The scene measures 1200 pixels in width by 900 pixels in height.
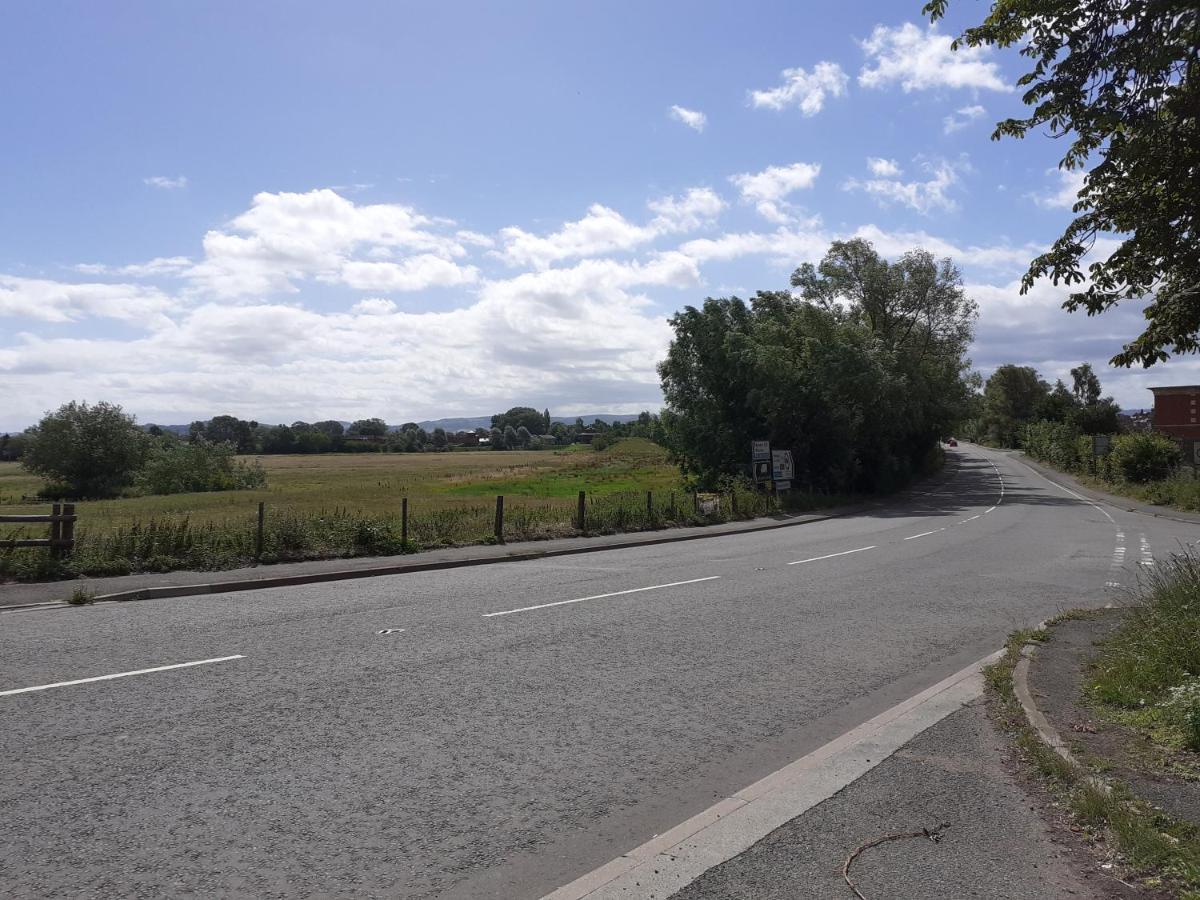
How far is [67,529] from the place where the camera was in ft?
43.6

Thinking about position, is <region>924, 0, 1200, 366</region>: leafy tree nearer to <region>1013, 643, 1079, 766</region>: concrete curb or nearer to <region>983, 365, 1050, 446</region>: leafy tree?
<region>1013, 643, 1079, 766</region>: concrete curb

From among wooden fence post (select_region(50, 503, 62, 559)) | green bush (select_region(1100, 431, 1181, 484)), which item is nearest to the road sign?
green bush (select_region(1100, 431, 1181, 484))

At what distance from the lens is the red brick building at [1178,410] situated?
2756 inches

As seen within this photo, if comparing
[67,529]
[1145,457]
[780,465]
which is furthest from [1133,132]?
[1145,457]

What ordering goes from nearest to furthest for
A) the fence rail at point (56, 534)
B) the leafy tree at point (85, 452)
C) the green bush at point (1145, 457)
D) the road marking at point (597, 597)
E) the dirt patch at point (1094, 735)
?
the dirt patch at point (1094, 735) < the road marking at point (597, 597) < the fence rail at point (56, 534) < the green bush at point (1145, 457) < the leafy tree at point (85, 452)

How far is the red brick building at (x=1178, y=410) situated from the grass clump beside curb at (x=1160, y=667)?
7490cm

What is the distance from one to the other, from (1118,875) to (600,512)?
19904mm

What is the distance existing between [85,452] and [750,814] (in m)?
72.2

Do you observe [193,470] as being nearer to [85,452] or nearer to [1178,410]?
[85,452]

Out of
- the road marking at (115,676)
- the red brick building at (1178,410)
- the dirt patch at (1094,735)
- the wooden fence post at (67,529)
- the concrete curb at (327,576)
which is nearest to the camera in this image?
the dirt patch at (1094,735)

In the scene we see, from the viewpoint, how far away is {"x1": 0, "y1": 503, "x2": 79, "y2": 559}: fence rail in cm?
1288

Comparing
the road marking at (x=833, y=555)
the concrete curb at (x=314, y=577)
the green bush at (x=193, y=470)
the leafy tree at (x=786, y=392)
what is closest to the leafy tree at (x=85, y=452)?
the green bush at (x=193, y=470)

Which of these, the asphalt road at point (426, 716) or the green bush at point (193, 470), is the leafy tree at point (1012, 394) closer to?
the green bush at point (193, 470)

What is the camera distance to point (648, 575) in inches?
556
